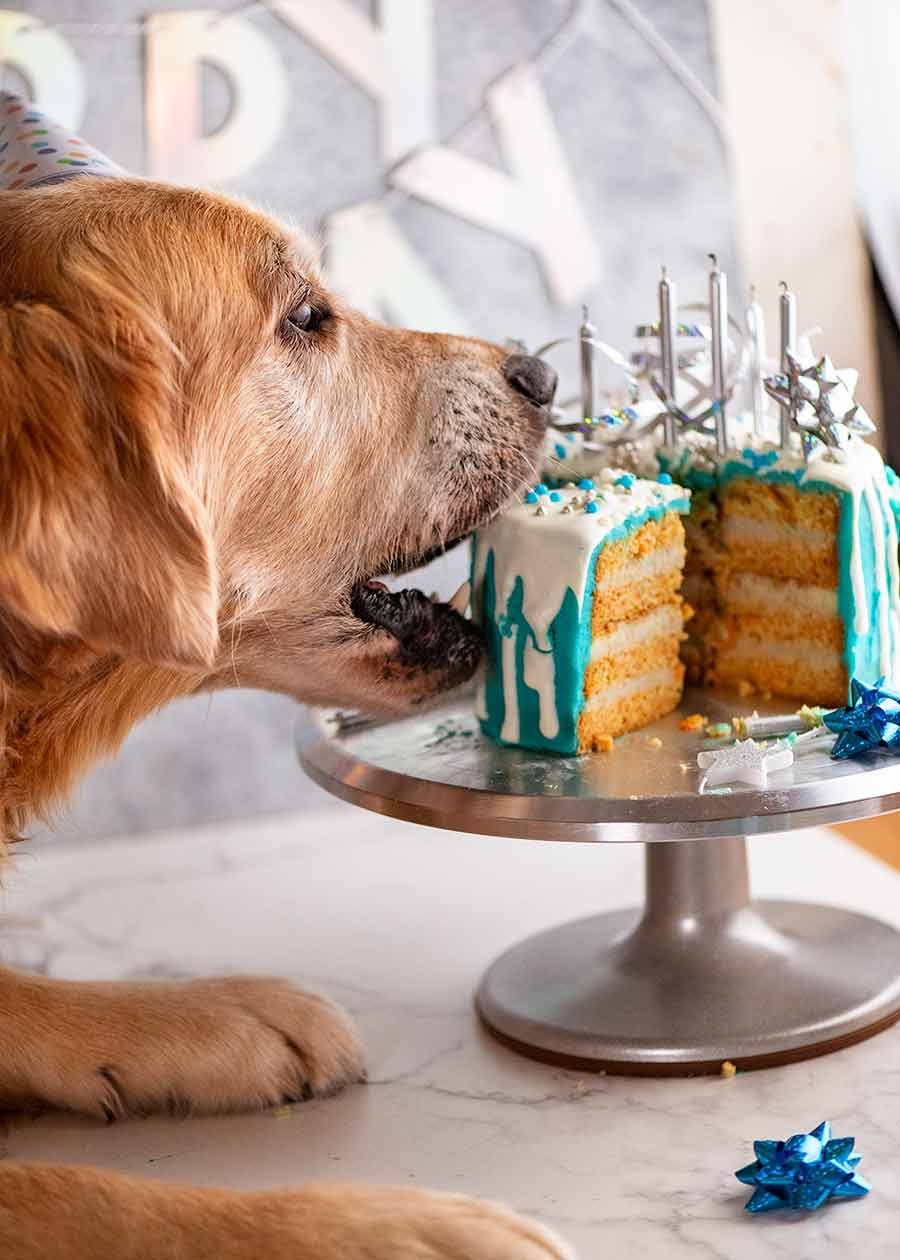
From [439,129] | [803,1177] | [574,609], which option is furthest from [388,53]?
[803,1177]

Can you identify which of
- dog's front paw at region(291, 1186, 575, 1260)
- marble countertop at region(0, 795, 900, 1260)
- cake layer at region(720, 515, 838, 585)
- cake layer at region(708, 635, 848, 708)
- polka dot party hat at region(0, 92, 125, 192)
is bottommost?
marble countertop at region(0, 795, 900, 1260)

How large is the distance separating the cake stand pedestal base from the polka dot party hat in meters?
0.82

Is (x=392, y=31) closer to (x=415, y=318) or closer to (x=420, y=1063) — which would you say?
(x=415, y=318)

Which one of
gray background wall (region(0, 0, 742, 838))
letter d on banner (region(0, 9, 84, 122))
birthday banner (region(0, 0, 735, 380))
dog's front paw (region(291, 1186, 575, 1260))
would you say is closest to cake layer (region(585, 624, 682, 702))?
dog's front paw (region(291, 1186, 575, 1260))

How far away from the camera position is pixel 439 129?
257 cm

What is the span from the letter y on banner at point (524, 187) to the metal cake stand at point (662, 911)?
4.11 ft

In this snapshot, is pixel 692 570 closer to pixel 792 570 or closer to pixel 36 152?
pixel 792 570

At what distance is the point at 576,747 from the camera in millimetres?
1398

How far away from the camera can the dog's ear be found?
107 cm

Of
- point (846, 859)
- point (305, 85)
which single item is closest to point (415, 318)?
point (305, 85)

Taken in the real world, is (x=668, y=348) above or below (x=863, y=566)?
above

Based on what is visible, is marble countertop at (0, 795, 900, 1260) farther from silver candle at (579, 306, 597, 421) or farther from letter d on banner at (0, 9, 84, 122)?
letter d on banner at (0, 9, 84, 122)

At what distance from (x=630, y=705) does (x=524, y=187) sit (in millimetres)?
1413

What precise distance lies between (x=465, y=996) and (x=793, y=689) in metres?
0.44
